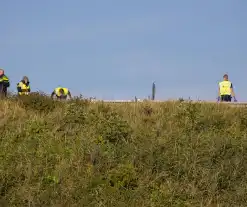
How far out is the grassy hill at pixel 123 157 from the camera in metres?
10.8

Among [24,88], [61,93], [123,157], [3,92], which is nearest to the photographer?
[123,157]

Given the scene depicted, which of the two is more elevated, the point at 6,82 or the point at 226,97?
the point at 6,82

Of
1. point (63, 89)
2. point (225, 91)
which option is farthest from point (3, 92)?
point (225, 91)

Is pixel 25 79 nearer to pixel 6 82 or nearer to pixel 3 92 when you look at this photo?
pixel 6 82

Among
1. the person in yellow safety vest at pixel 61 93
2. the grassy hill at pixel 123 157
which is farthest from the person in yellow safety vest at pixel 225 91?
the person in yellow safety vest at pixel 61 93

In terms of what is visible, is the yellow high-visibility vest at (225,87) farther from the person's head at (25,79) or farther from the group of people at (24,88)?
the person's head at (25,79)

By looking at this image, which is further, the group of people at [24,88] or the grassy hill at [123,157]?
the group of people at [24,88]

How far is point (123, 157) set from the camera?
39.3 ft

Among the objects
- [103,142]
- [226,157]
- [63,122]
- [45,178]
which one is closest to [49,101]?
[63,122]

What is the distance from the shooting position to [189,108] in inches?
570

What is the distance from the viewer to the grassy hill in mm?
10844

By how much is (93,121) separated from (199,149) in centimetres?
319

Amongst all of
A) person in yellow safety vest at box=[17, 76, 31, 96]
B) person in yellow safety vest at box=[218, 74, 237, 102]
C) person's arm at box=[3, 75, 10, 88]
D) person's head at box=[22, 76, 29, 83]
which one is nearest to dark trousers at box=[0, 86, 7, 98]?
Answer: person's arm at box=[3, 75, 10, 88]

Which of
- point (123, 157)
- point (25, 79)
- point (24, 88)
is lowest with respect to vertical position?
point (123, 157)
